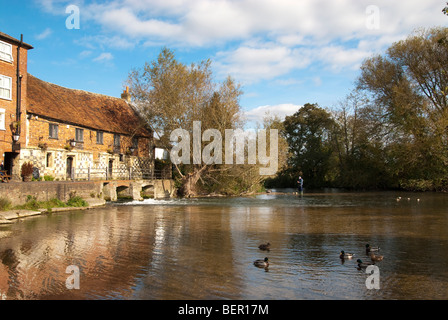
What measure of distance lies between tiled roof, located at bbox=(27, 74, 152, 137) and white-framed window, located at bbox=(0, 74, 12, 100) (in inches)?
76.5

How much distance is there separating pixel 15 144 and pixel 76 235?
14.8 m

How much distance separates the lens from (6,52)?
949 inches

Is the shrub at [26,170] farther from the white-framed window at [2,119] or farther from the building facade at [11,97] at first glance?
the white-framed window at [2,119]

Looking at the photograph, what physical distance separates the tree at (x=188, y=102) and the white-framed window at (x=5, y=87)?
1422 centimetres

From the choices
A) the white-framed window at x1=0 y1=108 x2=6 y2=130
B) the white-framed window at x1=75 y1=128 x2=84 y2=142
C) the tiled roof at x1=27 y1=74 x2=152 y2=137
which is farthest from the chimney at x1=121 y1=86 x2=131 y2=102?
the white-framed window at x1=0 y1=108 x2=6 y2=130

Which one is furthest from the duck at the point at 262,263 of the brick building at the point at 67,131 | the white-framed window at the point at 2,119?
the white-framed window at the point at 2,119

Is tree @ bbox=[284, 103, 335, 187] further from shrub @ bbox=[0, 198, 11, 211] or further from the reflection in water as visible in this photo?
shrub @ bbox=[0, 198, 11, 211]

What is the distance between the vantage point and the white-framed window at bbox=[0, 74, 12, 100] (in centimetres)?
2388

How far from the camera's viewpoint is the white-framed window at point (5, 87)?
23.9 meters

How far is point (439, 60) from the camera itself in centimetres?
3584

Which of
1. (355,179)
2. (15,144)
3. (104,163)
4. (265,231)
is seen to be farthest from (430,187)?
(15,144)

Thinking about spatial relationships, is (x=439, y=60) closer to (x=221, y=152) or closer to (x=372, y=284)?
(x=221, y=152)

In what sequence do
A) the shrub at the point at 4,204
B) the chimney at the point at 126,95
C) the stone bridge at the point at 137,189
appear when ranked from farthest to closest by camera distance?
the chimney at the point at 126,95 → the stone bridge at the point at 137,189 → the shrub at the point at 4,204

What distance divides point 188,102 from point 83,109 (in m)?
10.5
